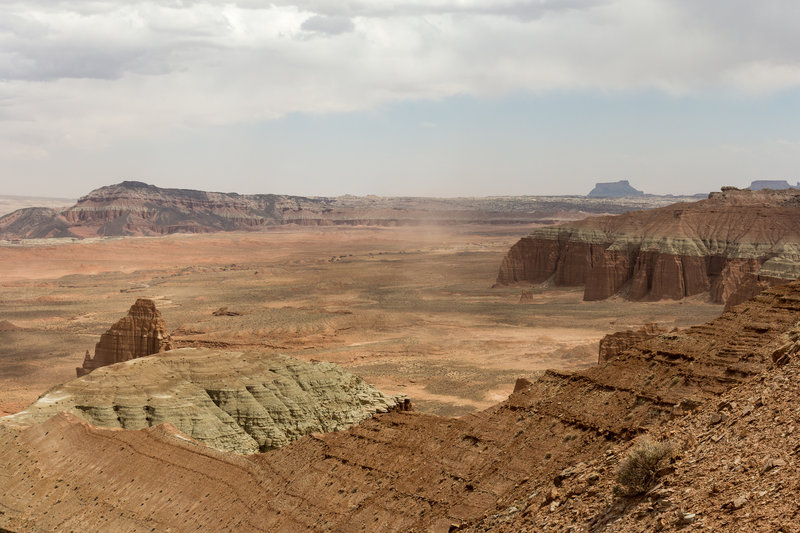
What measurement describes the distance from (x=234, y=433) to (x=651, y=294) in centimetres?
8312

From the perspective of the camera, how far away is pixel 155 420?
2984cm

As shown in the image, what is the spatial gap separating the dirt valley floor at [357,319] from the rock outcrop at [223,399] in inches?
675

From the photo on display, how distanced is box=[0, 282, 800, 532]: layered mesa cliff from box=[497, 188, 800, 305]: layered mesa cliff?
7034cm

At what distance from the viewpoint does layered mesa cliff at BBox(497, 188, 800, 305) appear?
9791 centimetres

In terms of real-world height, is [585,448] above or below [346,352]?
above

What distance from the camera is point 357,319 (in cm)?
9462

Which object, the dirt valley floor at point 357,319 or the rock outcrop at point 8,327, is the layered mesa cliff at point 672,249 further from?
the rock outcrop at point 8,327

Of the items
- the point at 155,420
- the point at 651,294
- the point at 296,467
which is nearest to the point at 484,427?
the point at 296,467

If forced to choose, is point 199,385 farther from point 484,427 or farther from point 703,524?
point 703,524

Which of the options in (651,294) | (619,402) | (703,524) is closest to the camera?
(703,524)

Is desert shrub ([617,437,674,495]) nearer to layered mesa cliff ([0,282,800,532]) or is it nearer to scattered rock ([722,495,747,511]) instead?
layered mesa cliff ([0,282,800,532])

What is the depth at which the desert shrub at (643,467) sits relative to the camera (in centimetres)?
1322

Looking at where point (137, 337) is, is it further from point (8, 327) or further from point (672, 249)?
point (672, 249)

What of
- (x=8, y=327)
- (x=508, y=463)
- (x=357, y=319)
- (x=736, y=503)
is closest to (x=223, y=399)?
(x=508, y=463)
